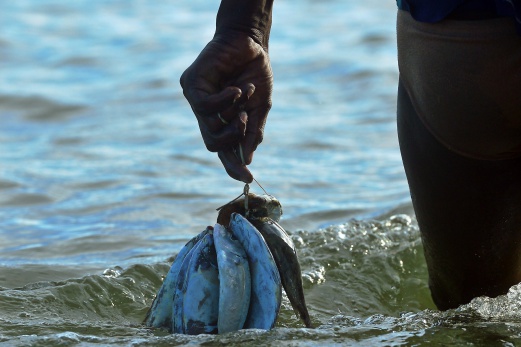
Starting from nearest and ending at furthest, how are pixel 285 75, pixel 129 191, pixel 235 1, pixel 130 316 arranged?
pixel 235 1 → pixel 130 316 → pixel 129 191 → pixel 285 75

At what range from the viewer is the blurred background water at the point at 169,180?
3.55m

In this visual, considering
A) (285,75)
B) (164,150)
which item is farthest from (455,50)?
(285,75)

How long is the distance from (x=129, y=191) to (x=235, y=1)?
341 centimetres

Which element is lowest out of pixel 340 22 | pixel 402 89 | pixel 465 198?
pixel 465 198

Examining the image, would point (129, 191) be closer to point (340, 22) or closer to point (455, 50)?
point (455, 50)

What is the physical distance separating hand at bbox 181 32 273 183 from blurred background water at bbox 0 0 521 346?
1.77 feet

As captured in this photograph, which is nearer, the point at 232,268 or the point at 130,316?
the point at 232,268

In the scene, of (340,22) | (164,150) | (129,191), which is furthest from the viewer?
(340,22)

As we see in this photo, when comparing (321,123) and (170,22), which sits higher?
(170,22)

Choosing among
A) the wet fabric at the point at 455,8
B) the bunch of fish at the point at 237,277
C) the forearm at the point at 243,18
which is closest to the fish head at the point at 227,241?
the bunch of fish at the point at 237,277

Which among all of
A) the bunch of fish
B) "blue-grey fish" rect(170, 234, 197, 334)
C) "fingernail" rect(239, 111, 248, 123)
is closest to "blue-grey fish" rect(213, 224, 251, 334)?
the bunch of fish

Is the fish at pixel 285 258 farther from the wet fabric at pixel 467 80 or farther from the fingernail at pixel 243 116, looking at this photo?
the wet fabric at pixel 467 80

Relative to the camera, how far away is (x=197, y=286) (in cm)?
288

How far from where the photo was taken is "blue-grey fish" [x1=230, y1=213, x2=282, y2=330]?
283 cm
